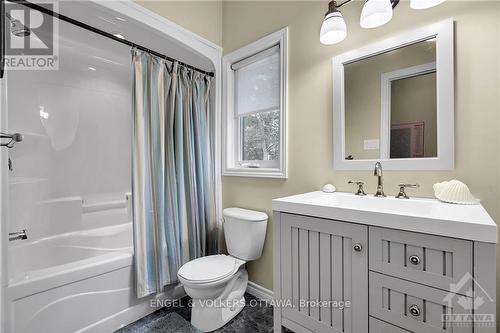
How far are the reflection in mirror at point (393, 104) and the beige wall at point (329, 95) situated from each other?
0.11m

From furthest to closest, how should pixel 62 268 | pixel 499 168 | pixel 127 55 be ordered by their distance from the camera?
pixel 127 55 < pixel 62 268 < pixel 499 168

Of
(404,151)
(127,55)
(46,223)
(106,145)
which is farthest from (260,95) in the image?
(46,223)

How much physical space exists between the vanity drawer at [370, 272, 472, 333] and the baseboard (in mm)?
1105

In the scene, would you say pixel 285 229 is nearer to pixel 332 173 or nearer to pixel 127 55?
Answer: pixel 332 173

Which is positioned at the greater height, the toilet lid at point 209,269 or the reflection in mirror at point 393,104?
the reflection in mirror at point 393,104

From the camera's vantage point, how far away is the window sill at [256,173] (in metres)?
1.78

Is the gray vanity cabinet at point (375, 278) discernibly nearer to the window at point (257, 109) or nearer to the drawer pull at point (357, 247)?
the drawer pull at point (357, 247)

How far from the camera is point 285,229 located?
121 cm

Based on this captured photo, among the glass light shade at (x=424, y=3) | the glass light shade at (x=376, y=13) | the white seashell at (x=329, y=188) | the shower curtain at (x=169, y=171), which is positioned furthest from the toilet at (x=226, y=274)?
the glass light shade at (x=424, y=3)

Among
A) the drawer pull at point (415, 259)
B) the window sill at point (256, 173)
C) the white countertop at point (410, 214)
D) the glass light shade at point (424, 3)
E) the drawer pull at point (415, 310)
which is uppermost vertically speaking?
the glass light shade at point (424, 3)

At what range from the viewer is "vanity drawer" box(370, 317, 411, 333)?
0.88 m

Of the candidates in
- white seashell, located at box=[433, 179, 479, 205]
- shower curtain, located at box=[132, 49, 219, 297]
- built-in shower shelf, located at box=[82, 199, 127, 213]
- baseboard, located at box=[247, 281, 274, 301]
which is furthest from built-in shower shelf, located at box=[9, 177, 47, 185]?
white seashell, located at box=[433, 179, 479, 205]

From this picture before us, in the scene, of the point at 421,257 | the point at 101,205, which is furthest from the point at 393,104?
the point at 101,205

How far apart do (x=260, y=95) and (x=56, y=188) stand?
211cm
